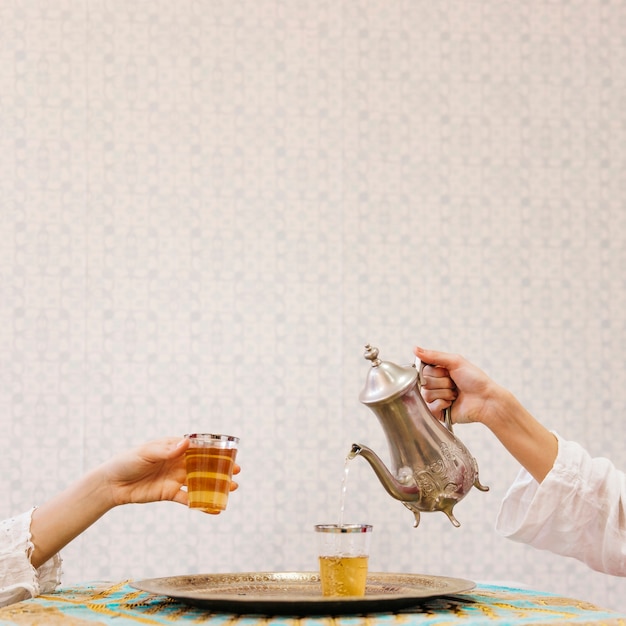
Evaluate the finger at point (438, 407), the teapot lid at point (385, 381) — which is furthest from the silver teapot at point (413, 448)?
the finger at point (438, 407)

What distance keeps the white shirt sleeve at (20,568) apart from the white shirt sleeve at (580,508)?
0.81 meters

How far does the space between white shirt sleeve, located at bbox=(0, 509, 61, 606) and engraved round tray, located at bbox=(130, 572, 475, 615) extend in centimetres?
18

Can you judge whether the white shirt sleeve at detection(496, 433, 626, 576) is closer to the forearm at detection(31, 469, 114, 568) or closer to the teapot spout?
the teapot spout

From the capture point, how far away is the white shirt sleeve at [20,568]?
1277 millimetres

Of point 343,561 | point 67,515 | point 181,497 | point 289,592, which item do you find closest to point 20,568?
point 67,515

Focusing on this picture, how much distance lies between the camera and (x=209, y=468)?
1201 millimetres

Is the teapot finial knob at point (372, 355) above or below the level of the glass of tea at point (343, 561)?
above

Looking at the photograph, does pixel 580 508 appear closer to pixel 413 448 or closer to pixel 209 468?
pixel 413 448

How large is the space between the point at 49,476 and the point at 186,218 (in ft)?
2.42

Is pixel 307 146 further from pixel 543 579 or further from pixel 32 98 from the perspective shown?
pixel 543 579

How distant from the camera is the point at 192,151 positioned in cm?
232

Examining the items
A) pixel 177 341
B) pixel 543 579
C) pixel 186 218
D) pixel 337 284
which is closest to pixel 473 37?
pixel 337 284

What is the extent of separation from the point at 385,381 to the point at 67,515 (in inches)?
21.3

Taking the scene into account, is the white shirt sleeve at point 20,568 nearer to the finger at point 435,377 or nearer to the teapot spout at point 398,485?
the teapot spout at point 398,485
